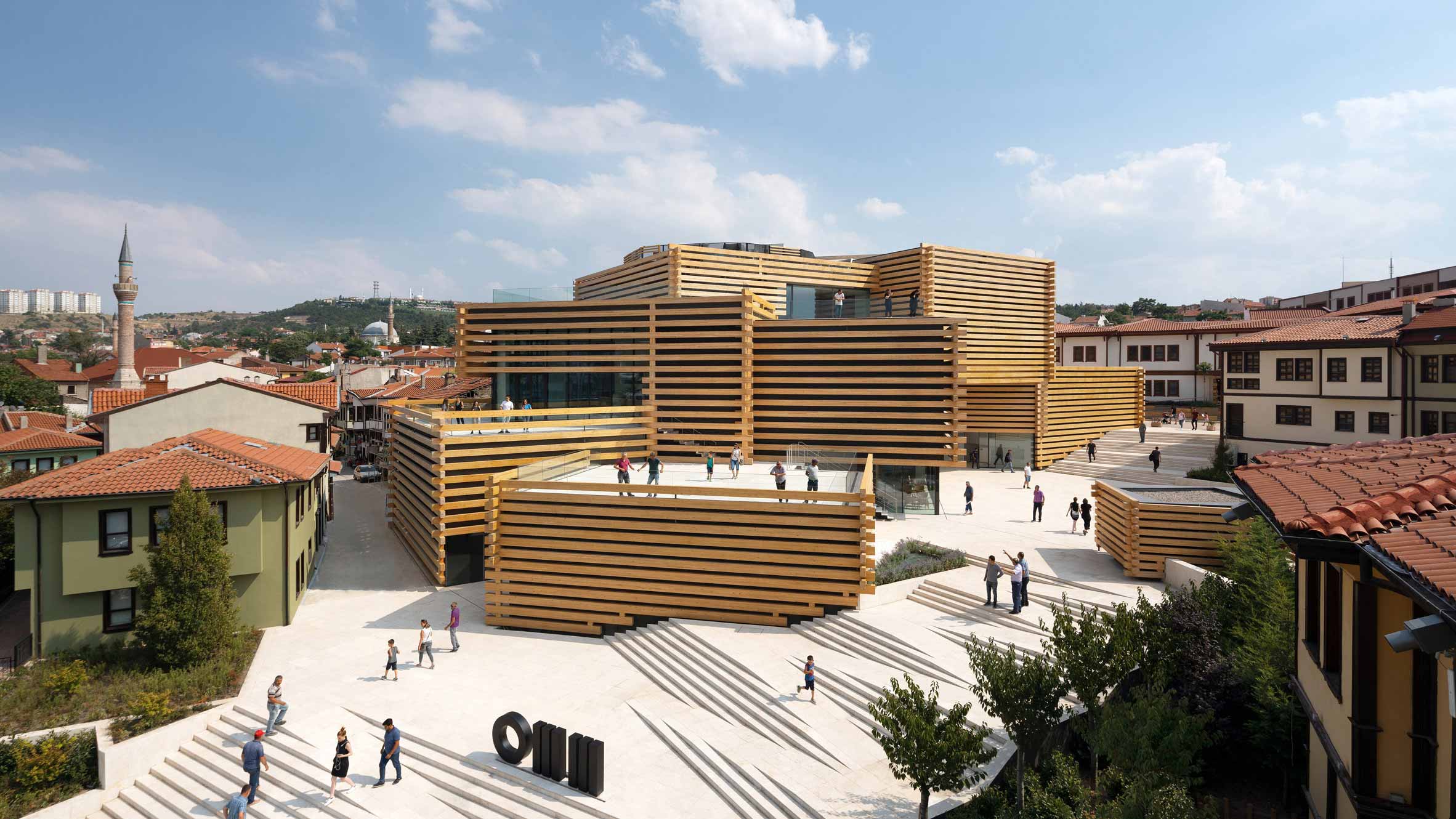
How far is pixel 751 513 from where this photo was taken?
63.3 ft

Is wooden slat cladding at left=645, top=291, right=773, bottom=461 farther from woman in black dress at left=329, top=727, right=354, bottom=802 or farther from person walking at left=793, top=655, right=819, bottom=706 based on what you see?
woman in black dress at left=329, top=727, right=354, bottom=802

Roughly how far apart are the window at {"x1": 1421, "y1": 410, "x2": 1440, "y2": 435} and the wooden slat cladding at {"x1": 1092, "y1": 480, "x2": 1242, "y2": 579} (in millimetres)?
14451

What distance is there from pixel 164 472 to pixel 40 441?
2548 centimetres

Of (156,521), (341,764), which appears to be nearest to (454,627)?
(341,764)

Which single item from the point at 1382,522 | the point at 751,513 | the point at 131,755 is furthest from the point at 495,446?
the point at 1382,522

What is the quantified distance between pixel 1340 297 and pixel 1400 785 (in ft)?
243

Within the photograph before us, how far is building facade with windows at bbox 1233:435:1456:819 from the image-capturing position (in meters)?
5.23

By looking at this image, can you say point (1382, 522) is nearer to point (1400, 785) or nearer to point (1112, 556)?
point (1400, 785)

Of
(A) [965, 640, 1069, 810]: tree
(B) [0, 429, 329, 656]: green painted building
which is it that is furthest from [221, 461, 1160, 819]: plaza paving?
(B) [0, 429, 329, 656]: green painted building

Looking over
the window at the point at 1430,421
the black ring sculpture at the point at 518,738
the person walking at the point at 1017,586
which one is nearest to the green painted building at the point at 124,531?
the black ring sculpture at the point at 518,738

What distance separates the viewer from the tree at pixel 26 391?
194 feet

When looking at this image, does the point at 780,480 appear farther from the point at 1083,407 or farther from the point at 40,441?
the point at 40,441

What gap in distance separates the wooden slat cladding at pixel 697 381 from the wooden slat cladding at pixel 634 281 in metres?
3.78

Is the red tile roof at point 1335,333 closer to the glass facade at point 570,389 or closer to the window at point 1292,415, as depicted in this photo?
the window at point 1292,415
